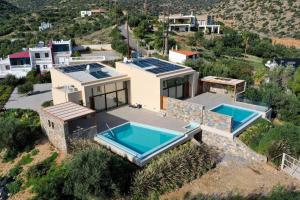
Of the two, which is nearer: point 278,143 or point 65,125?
point 65,125

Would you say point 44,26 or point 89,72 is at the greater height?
point 44,26

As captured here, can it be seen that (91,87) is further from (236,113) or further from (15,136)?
(236,113)

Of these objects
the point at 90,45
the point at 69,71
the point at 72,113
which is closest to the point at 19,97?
the point at 69,71

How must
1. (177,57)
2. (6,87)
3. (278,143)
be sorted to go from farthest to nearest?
(177,57), (6,87), (278,143)

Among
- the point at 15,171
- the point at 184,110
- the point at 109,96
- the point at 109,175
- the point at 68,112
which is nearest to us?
the point at 109,175

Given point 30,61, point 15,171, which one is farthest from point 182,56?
point 15,171

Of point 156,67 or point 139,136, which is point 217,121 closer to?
point 139,136

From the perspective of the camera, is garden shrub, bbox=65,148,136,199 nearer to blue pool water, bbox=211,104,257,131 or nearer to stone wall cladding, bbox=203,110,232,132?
stone wall cladding, bbox=203,110,232,132

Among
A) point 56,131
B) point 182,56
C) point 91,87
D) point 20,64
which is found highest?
point 182,56
